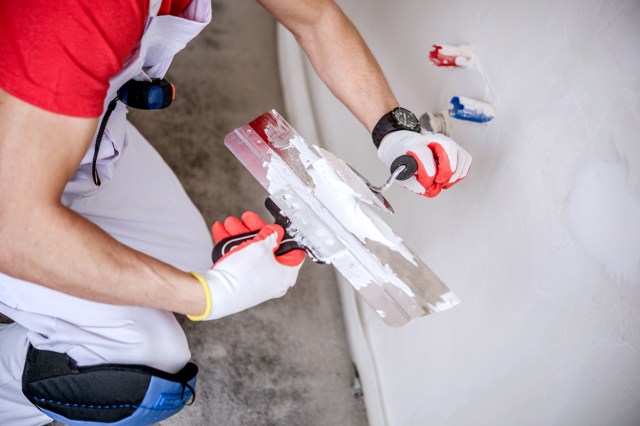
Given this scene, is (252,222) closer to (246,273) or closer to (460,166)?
(246,273)

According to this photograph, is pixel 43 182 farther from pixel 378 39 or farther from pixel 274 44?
pixel 274 44

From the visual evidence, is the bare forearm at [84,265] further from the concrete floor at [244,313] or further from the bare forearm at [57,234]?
the concrete floor at [244,313]

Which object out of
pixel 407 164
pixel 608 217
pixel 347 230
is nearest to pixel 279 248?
pixel 347 230

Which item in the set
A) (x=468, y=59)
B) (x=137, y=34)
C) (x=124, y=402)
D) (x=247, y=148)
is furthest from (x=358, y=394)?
(x=137, y=34)

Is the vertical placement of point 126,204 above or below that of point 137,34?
below

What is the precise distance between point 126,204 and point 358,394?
0.76 m

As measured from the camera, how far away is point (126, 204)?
109 cm

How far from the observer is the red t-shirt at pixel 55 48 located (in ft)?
2.18

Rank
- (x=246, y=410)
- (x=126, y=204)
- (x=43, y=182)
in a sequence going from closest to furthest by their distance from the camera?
(x=43, y=182), (x=126, y=204), (x=246, y=410)

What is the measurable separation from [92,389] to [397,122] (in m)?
0.73

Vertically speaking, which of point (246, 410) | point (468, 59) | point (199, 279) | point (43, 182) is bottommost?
point (246, 410)

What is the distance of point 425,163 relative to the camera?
890 mm

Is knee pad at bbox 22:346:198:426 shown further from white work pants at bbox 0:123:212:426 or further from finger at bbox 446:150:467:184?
finger at bbox 446:150:467:184

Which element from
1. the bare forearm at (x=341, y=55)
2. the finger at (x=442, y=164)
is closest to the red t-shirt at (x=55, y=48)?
the bare forearm at (x=341, y=55)
